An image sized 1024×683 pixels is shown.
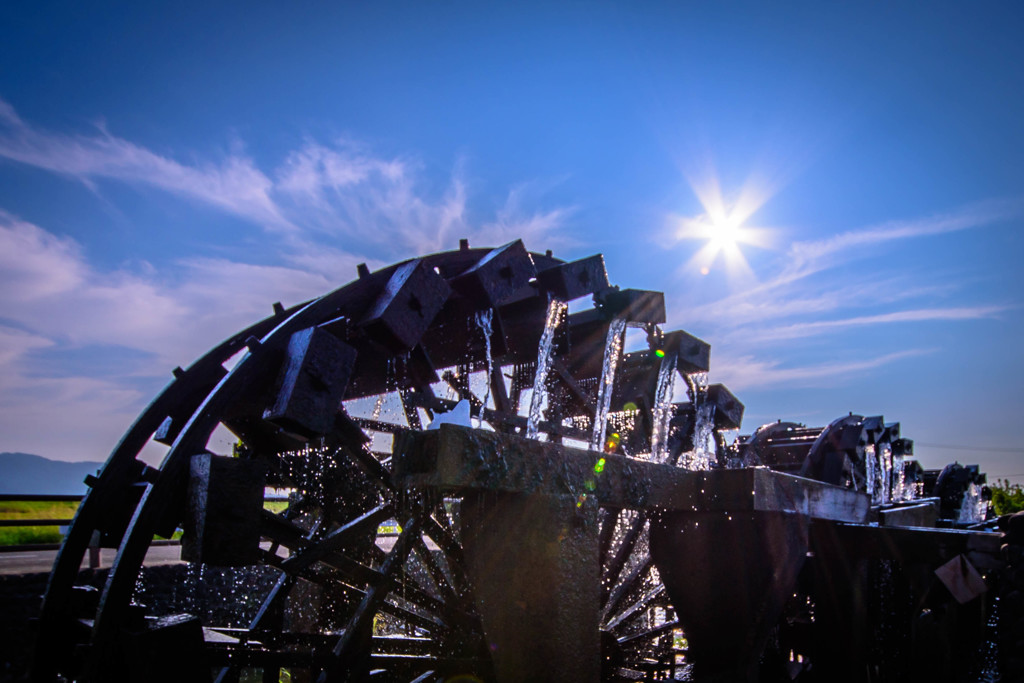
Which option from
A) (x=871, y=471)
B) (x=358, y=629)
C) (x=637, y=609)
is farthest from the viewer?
(x=871, y=471)

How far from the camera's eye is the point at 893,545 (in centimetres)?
345

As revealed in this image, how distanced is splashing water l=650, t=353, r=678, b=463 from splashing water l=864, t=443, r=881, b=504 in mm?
3898

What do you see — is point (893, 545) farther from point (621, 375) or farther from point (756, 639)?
point (621, 375)

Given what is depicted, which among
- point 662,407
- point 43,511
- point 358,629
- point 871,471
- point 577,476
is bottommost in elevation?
point 358,629

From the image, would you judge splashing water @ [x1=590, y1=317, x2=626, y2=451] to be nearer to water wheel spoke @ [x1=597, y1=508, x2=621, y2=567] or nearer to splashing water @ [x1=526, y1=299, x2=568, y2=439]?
splashing water @ [x1=526, y1=299, x2=568, y2=439]

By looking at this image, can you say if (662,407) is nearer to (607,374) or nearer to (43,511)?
(607,374)

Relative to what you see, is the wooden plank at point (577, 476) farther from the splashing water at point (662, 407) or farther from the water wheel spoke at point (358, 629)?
the splashing water at point (662, 407)

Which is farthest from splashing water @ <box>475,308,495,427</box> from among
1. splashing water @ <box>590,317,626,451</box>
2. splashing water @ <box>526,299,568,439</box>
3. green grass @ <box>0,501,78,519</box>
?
green grass @ <box>0,501,78,519</box>

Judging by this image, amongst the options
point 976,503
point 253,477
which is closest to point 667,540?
point 253,477

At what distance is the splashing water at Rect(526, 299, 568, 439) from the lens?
736cm

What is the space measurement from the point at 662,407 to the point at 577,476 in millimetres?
6820

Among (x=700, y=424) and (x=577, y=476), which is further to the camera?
(x=700, y=424)

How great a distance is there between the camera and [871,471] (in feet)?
36.3

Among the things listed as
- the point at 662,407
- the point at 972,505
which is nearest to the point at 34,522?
the point at 662,407
